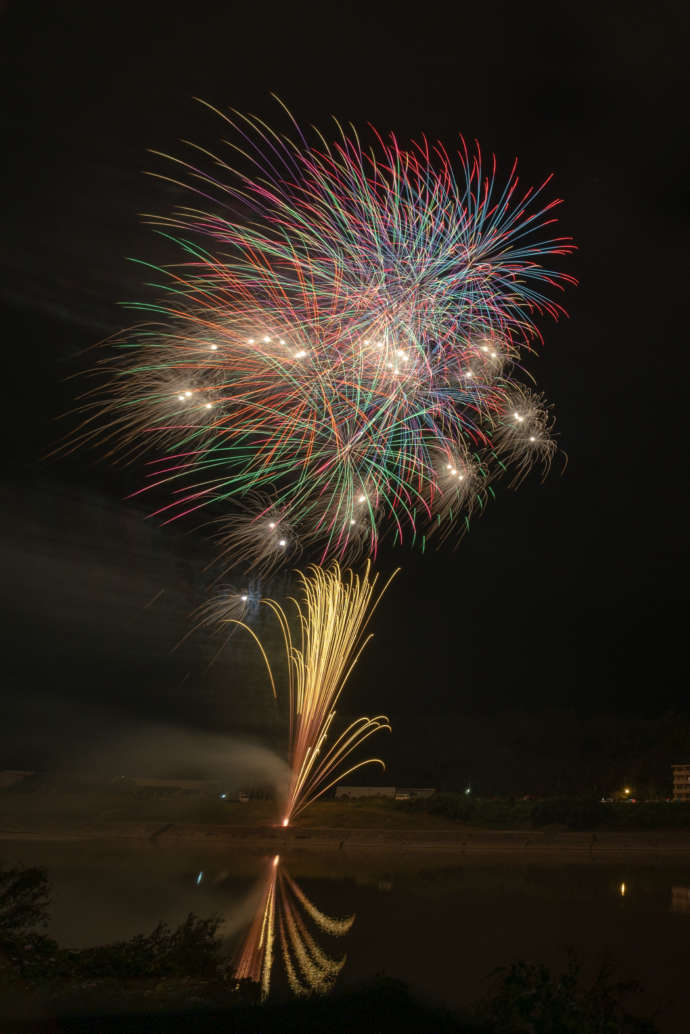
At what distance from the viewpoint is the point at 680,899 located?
43.8ft

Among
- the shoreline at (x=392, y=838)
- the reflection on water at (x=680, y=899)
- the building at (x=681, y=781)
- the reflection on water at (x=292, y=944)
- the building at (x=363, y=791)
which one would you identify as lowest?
the reflection on water at (x=292, y=944)

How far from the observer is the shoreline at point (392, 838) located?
23.2 metres

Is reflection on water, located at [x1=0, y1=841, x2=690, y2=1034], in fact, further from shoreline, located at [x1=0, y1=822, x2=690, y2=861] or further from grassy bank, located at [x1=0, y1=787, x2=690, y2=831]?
grassy bank, located at [x1=0, y1=787, x2=690, y2=831]

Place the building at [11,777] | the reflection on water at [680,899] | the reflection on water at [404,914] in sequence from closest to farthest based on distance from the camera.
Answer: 1. the reflection on water at [404,914]
2. the reflection on water at [680,899]
3. the building at [11,777]

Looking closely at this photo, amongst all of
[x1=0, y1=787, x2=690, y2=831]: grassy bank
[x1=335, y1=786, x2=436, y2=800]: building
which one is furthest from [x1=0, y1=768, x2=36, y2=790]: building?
[x1=335, y1=786, x2=436, y2=800]: building

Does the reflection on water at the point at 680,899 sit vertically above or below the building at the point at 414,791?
below

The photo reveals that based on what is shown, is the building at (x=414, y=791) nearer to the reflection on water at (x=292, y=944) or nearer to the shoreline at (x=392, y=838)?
the shoreline at (x=392, y=838)

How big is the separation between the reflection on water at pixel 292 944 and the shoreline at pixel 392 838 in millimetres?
10617

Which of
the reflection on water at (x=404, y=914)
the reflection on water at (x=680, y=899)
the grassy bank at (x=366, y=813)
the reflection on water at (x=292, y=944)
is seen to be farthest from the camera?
the grassy bank at (x=366, y=813)

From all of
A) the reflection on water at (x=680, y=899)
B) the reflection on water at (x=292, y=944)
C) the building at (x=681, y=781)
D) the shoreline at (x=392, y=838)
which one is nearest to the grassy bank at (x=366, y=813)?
the shoreline at (x=392, y=838)

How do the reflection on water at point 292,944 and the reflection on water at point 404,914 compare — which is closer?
the reflection on water at point 292,944

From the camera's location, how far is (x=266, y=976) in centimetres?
790

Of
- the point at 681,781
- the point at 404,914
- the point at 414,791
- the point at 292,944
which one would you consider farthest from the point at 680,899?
the point at 681,781

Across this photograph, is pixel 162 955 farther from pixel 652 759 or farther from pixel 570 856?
pixel 652 759
